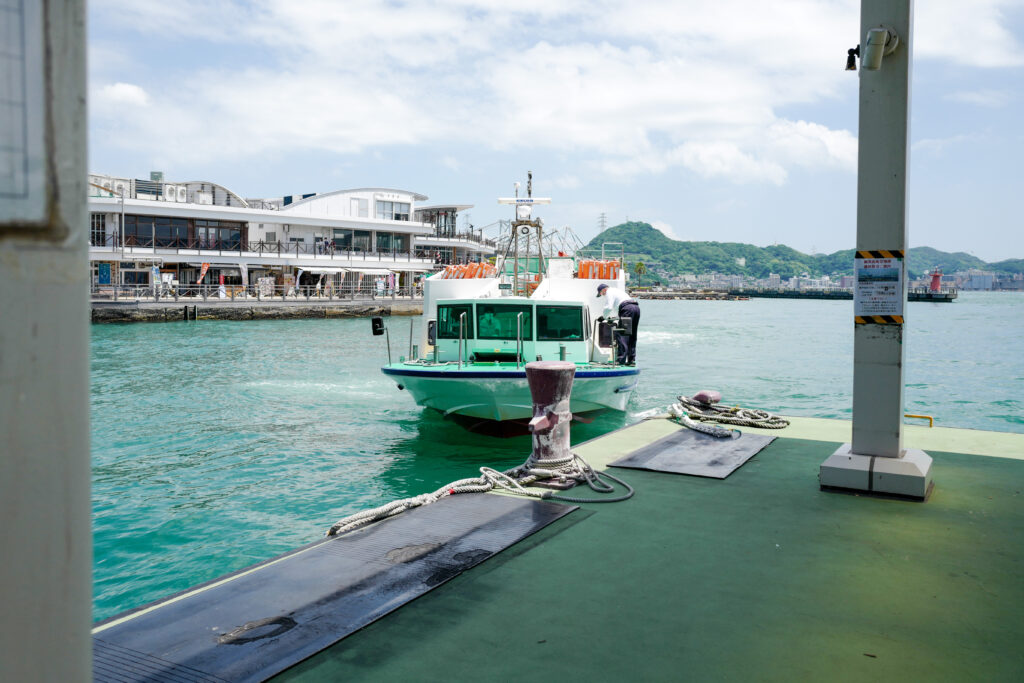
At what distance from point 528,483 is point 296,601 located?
293 centimetres

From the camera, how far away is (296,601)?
168 inches

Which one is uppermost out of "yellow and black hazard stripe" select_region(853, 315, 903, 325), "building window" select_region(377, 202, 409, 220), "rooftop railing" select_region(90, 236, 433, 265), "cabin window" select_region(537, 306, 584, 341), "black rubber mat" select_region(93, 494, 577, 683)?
"building window" select_region(377, 202, 409, 220)

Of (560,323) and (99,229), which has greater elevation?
(99,229)

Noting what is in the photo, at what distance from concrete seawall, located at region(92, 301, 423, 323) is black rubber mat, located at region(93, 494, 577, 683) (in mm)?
43952

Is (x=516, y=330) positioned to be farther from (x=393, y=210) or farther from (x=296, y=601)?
(x=393, y=210)

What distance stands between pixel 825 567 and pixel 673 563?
948 millimetres

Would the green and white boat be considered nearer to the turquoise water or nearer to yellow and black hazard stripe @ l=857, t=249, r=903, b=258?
the turquoise water

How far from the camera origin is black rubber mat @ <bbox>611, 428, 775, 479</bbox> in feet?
24.7

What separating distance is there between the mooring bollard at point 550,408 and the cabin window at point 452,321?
8.10m

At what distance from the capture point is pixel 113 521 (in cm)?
991

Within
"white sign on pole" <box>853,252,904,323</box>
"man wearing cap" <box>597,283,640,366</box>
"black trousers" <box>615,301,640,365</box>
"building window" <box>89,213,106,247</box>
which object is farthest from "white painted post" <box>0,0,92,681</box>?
"building window" <box>89,213,106,247</box>

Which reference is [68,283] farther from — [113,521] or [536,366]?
[113,521]

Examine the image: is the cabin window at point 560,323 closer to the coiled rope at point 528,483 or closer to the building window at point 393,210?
the coiled rope at point 528,483

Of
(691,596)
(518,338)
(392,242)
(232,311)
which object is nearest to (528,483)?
(691,596)
